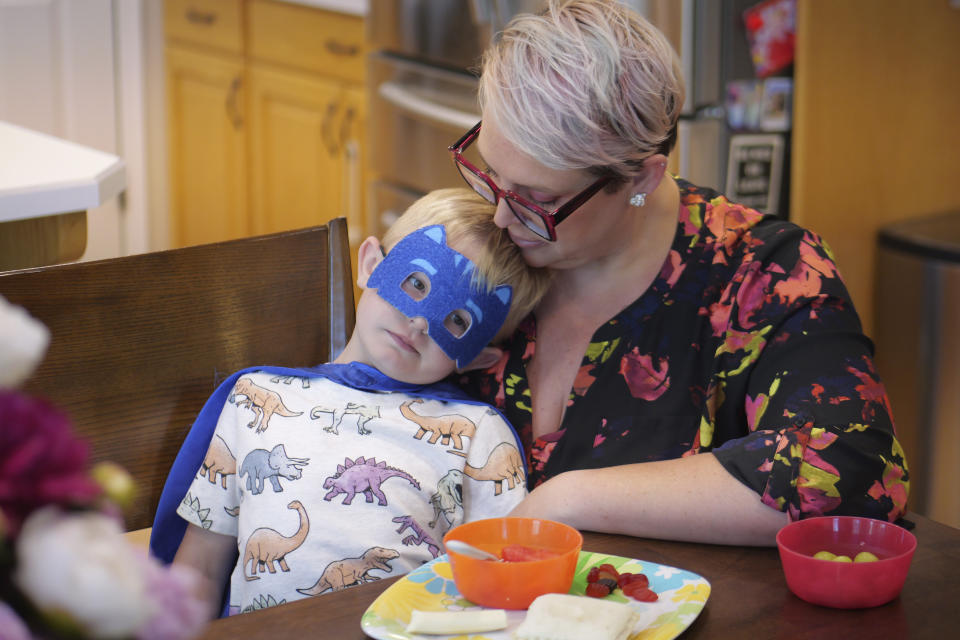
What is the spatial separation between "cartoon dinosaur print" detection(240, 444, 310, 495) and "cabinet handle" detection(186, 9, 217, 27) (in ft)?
9.84

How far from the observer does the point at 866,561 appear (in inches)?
33.4

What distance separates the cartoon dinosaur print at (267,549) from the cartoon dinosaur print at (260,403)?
0.12 meters

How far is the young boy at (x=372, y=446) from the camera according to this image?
3.81ft

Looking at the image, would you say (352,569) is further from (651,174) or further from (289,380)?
(651,174)

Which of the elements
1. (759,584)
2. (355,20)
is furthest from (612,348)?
(355,20)

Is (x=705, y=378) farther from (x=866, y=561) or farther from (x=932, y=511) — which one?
(x=932, y=511)

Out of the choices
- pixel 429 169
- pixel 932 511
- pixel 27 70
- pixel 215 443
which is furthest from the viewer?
pixel 27 70

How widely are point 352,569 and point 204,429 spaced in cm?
23

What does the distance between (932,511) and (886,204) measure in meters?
0.70

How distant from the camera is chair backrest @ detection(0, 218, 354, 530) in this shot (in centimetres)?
115

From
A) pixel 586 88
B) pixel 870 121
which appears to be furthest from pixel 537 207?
pixel 870 121

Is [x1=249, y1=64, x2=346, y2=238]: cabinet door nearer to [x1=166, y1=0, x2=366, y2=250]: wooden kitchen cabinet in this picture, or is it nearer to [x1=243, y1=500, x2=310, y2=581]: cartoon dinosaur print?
[x1=166, y1=0, x2=366, y2=250]: wooden kitchen cabinet

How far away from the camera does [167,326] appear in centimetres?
122

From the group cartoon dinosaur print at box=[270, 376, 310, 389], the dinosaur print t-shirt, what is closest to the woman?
the dinosaur print t-shirt
